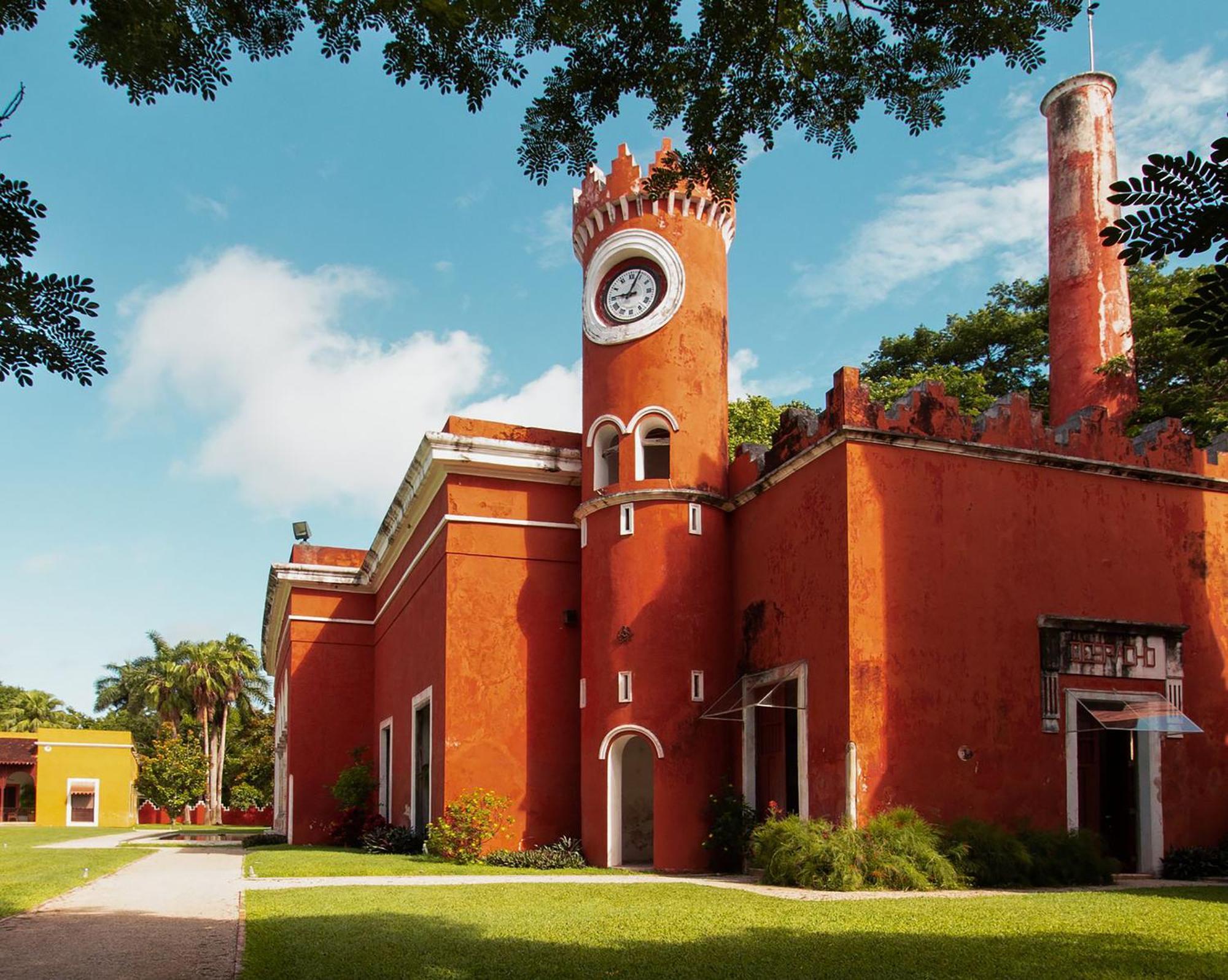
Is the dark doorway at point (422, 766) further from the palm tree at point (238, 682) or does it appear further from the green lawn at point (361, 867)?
the palm tree at point (238, 682)

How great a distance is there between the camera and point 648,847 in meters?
18.5

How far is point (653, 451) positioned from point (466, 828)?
658 cm

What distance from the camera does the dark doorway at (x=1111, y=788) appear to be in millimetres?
14867

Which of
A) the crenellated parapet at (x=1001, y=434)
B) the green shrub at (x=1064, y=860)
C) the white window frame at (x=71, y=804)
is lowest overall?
the white window frame at (x=71, y=804)

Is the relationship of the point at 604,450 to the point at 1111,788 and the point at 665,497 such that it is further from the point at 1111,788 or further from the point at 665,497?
the point at 1111,788

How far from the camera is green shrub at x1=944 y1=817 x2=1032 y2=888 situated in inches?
493

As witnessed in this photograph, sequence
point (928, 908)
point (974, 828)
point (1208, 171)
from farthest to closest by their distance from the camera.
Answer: point (974, 828), point (928, 908), point (1208, 171)

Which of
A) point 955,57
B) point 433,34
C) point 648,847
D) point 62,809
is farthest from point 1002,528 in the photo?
point 62,809

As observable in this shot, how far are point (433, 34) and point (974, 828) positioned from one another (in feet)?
34.3

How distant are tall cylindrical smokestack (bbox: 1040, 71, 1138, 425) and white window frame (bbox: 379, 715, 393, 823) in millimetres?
14406

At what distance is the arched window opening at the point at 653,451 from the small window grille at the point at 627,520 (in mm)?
514

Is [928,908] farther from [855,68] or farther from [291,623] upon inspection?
[291,623]

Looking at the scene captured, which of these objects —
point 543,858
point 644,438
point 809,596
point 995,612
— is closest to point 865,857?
point 809,596

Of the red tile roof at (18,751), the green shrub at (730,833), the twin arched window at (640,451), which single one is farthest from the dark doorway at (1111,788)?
the red tile roof at (18,751)
